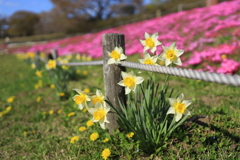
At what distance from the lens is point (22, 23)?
4178 cm

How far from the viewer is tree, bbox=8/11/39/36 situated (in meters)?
41.4

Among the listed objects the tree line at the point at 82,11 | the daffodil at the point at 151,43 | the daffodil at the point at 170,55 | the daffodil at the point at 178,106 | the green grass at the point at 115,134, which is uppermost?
the tree line at the point at 82,11

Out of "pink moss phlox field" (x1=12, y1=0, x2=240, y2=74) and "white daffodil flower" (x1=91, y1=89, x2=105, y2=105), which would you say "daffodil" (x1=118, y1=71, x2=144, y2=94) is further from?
"pink moss phlox field" (x1=12, y1=0, x2=240, y2=74)

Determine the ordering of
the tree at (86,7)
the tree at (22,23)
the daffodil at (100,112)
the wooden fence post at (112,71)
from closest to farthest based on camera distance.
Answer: the daffodil at (100,112) → the wooden fence post at (112,71) → the tree at (86,7) → the tree at (22,23)

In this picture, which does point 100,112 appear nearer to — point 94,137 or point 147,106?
point 147,106

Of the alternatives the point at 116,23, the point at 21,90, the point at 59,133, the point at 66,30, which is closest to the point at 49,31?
the point at 66,30

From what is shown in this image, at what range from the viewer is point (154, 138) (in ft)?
4.93

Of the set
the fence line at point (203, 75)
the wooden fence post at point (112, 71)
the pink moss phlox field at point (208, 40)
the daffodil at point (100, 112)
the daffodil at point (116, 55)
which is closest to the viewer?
the fence line at point (203, 75)

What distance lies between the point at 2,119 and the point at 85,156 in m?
2.08

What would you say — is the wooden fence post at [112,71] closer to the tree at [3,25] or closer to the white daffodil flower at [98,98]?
the white daffodil flower at [98,98]

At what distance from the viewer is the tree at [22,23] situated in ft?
136

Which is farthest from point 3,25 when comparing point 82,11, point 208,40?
point 208,40

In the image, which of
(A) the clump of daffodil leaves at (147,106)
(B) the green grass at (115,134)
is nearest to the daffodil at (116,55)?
(A) the clump of daffodil leaves at (147,106)

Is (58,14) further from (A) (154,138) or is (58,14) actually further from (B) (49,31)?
(A) (154,138)
